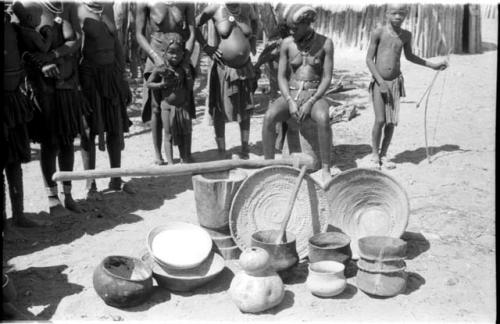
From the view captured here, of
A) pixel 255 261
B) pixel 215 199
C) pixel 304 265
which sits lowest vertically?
pixel 304 265

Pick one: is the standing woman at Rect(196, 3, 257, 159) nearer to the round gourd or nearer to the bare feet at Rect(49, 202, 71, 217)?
the bare feet at Rect(49, 202, 71, 217)

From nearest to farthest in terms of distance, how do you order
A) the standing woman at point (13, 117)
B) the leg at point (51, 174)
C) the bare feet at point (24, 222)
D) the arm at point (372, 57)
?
the standing woman at point (13, 117) → the bare feet at point (24, 222) → the leg at point (51, 174) → the arm at point (372, 57)

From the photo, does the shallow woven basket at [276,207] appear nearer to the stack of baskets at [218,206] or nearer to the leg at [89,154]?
the stack of baskets at [218,206]

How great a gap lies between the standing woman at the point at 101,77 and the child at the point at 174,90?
495 millimetres

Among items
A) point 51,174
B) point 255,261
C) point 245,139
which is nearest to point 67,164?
point 51,174

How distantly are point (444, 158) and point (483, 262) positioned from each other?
9.22 ft

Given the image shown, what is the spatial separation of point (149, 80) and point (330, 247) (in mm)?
3210

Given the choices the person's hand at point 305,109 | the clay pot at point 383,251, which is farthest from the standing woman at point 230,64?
the clay pot at point 383,251

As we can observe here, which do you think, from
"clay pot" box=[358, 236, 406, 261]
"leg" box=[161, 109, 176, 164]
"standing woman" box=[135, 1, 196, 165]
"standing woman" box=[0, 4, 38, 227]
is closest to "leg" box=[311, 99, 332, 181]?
"standing woman" box=[135, 1, 196, 165]

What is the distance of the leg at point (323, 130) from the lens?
20.5 ft

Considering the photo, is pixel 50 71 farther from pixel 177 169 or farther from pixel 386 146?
pixel 386 146

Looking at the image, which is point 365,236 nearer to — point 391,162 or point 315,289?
point 315,289

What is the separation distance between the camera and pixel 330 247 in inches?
178

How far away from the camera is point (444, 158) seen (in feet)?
24.5
